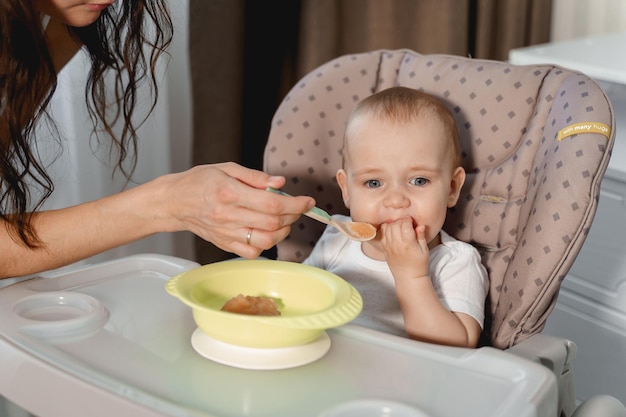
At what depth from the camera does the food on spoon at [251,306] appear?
35.3 inches

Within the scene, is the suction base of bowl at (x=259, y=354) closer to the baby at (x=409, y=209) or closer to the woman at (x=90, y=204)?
the woman at (x=90, y=204)

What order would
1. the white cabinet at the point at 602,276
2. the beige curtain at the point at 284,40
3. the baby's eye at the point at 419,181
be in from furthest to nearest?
the beige curtain at the point at 284,40, the white cabinet at the point at 602,276, the baby's eye at the point at 419,181

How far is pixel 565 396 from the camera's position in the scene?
1062 millimetres

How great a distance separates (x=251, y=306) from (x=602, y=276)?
102 cm

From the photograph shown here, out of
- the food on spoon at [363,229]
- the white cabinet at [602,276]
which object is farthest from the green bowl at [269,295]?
the white cabinet at [602,276]

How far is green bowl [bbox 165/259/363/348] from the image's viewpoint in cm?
85

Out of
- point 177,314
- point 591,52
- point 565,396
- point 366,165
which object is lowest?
point 565,396

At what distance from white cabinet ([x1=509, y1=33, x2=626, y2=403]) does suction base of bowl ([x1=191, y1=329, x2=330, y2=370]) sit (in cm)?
95

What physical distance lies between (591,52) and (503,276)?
2.51 ft

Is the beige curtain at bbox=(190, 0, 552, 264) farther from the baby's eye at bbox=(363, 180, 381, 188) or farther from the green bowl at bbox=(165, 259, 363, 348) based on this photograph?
the green bowl at bbox=(165, 259, 363, 348)

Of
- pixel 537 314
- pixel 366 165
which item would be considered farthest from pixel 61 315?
pixel 537 314

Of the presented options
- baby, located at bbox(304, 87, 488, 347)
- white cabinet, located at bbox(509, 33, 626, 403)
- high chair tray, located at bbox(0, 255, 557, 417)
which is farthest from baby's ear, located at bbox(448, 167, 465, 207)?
white cabinet, located at bbox(509, 33, 626, 403)

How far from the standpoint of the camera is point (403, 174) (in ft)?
3.91

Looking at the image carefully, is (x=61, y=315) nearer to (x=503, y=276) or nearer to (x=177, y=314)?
(x=177, y=314)
